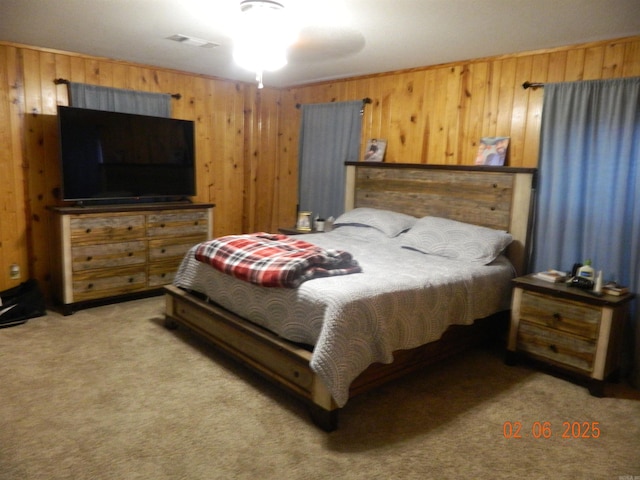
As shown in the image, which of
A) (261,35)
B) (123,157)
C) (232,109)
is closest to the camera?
(261,35)

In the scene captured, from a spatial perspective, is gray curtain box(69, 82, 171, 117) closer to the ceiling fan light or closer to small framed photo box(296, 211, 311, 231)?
small framed photo box(296, 211, 311, 231)

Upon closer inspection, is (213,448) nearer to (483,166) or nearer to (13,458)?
(13,458)

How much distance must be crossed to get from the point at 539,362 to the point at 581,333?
35 centimetres

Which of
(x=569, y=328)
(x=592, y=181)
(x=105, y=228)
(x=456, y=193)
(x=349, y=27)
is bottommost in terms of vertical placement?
(x=569, y=328)

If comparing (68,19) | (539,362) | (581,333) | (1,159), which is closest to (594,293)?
(581,333)

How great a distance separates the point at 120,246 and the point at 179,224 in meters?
0.58

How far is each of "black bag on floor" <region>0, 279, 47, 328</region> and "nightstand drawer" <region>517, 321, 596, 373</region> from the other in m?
3.65

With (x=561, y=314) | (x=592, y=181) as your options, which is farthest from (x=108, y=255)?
(x=592, y=181)

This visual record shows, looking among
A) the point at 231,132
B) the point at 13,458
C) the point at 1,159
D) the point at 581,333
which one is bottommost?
the point at 13,458

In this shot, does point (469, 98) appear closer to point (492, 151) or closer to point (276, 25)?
point (492, 151)

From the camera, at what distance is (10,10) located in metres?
2.93

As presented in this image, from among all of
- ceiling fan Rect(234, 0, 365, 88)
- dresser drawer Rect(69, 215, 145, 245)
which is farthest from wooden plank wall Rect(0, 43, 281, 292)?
ceiling fan Rect(234, 0, 365, 88)

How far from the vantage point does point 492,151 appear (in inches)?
147

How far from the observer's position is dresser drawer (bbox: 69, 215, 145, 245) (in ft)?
12.4
